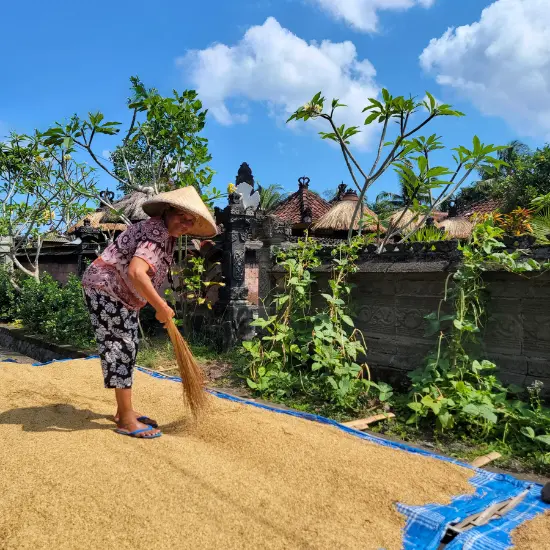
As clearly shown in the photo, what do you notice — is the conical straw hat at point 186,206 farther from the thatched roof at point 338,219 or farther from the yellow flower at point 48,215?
the thatched roof at point 338,219

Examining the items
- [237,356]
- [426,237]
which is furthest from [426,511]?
[237,356]

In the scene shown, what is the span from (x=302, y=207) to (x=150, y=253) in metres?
13.1

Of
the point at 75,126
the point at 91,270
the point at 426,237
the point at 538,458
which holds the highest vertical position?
the point at 75,126

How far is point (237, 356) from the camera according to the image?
5.55m

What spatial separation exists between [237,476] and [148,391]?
6.23 ft

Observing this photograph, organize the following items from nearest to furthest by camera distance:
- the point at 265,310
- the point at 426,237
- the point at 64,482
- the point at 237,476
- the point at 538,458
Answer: the point at 64,482 → the point at 237,476 → the point at 538,458 → the point at 426,237 → the point at 265,310

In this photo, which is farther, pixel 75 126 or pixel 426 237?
pixel 75 126

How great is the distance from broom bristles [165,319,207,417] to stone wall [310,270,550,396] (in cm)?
184

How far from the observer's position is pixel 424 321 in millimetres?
3973

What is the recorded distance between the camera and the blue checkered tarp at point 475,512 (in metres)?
1.81

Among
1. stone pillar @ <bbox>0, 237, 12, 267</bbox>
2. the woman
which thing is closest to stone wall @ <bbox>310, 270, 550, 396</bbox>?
the woman

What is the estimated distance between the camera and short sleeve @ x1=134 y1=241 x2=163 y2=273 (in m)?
2.69

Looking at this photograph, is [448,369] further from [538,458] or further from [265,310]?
[265,310]

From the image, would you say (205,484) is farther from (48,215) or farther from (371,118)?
(48,215)
